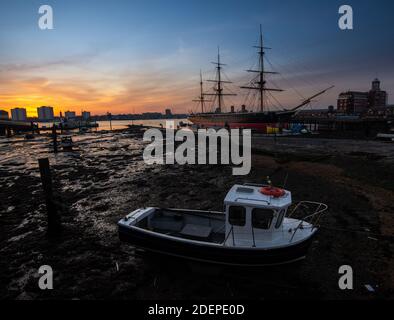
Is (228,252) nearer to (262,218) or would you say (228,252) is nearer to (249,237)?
(249,237)

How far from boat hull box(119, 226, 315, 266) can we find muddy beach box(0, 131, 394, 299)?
710 mm

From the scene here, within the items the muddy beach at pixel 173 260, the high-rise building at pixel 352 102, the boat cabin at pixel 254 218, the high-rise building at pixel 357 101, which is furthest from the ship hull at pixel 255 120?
the high-rise building at pixel 357 101

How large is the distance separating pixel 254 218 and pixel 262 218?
0.28 metres

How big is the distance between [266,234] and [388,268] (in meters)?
4.81

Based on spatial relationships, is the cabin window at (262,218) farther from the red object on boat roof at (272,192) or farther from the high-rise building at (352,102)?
the high-rise building at (352,102)

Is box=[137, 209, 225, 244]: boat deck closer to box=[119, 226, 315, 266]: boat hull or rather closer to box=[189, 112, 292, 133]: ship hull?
box=[119, 226, 315, 266]: boat hull

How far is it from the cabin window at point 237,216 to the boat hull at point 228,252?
0.90 meters

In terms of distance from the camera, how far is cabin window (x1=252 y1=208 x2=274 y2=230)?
28.7 feet
